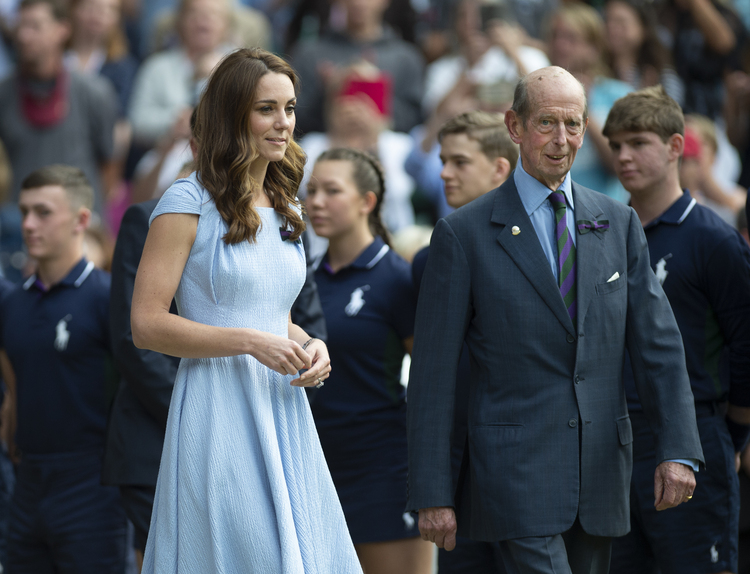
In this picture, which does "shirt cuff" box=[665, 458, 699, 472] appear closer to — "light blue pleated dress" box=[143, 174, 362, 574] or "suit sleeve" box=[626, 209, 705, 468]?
"suit sleeve" box=[626, 209, 705, 468]

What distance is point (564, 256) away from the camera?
365 cm

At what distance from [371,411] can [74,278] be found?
159 cm

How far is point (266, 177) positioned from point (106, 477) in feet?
5.24

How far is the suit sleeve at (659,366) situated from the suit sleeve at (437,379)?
61cm

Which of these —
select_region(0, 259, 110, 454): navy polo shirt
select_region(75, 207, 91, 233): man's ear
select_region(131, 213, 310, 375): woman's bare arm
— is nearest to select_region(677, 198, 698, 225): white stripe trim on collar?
select_region(131, 213, 310, 375): woman's bare arm

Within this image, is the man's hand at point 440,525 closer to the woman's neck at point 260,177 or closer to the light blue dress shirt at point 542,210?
the light blue dress shirt at point 542,210

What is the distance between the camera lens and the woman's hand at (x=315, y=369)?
10.7 ft

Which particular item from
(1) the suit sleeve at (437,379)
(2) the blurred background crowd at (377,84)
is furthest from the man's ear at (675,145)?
(2) the blurred background crowd at (377,84)

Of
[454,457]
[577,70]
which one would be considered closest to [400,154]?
[577,70]

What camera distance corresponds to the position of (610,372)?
11.9 feet

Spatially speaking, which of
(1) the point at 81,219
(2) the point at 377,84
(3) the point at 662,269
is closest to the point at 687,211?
(3) the point at 662,269

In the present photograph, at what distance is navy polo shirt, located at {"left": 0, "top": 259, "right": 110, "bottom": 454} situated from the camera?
484 cm

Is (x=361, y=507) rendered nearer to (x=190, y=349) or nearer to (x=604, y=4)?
(x=190, y=349)

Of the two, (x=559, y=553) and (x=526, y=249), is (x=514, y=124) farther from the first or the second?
(x=559, y=553)
